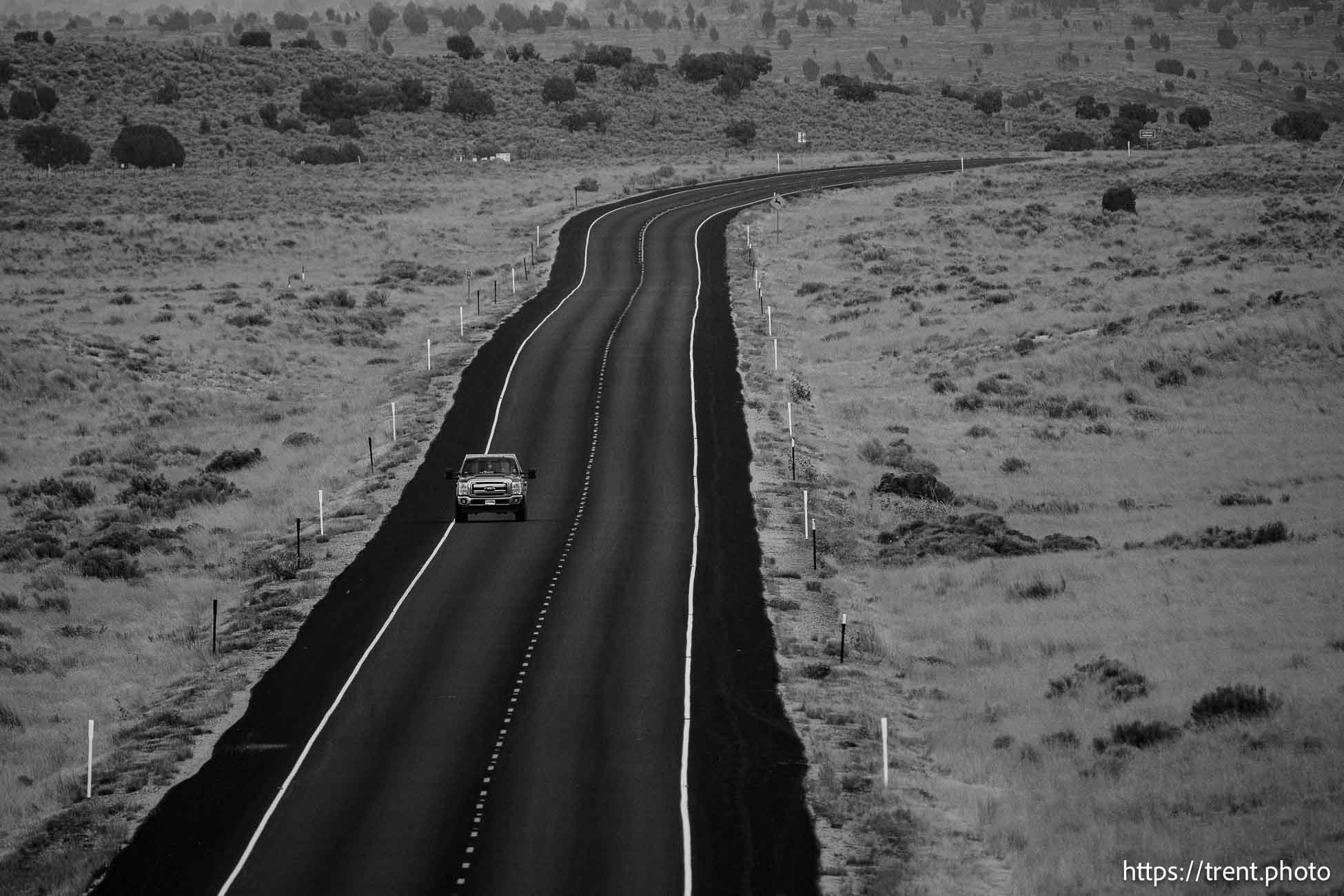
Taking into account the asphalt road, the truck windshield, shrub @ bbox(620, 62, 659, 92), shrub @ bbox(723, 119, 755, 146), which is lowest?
the asphalt road

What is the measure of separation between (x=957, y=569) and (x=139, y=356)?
4017 centimetres

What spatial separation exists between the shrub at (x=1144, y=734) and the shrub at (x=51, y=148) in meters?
115

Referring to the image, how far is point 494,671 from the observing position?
30.0m

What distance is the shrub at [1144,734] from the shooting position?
25.2 m

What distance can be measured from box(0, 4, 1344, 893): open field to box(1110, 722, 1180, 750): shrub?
436mm

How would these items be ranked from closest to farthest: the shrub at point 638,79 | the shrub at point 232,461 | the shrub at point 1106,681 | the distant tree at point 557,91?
1. the shrub at point 1106,681
2. the shrub at point 232,461
3. the distant tree at point 557,91
4. the shrub at point 638,79

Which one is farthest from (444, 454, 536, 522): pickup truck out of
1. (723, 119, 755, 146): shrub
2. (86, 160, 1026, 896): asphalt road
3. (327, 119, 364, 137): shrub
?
(723, 119, 755, 146): shrub

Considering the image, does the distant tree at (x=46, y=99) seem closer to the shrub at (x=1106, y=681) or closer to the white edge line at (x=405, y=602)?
the white edge line at (x=405, y=602)

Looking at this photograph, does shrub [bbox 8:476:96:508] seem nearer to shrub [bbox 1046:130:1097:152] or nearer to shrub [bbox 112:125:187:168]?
shrub [bbox 112:125:187:168]

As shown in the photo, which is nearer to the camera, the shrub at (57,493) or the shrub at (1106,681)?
the shrub at (1106,681)

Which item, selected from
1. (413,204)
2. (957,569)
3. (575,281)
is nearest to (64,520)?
(957,569)

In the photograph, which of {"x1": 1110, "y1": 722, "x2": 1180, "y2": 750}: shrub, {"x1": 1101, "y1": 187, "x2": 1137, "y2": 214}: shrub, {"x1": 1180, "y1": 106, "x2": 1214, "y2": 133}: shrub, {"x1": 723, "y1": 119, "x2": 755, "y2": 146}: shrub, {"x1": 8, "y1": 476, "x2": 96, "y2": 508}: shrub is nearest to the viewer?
{"x1": 1110, "y1": 722, "x2": 1180, "y2": 750}: shrub

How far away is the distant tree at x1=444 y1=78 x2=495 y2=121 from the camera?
492ft

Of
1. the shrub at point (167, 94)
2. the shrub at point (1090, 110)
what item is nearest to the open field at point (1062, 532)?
the shrub at point (167, 94)
